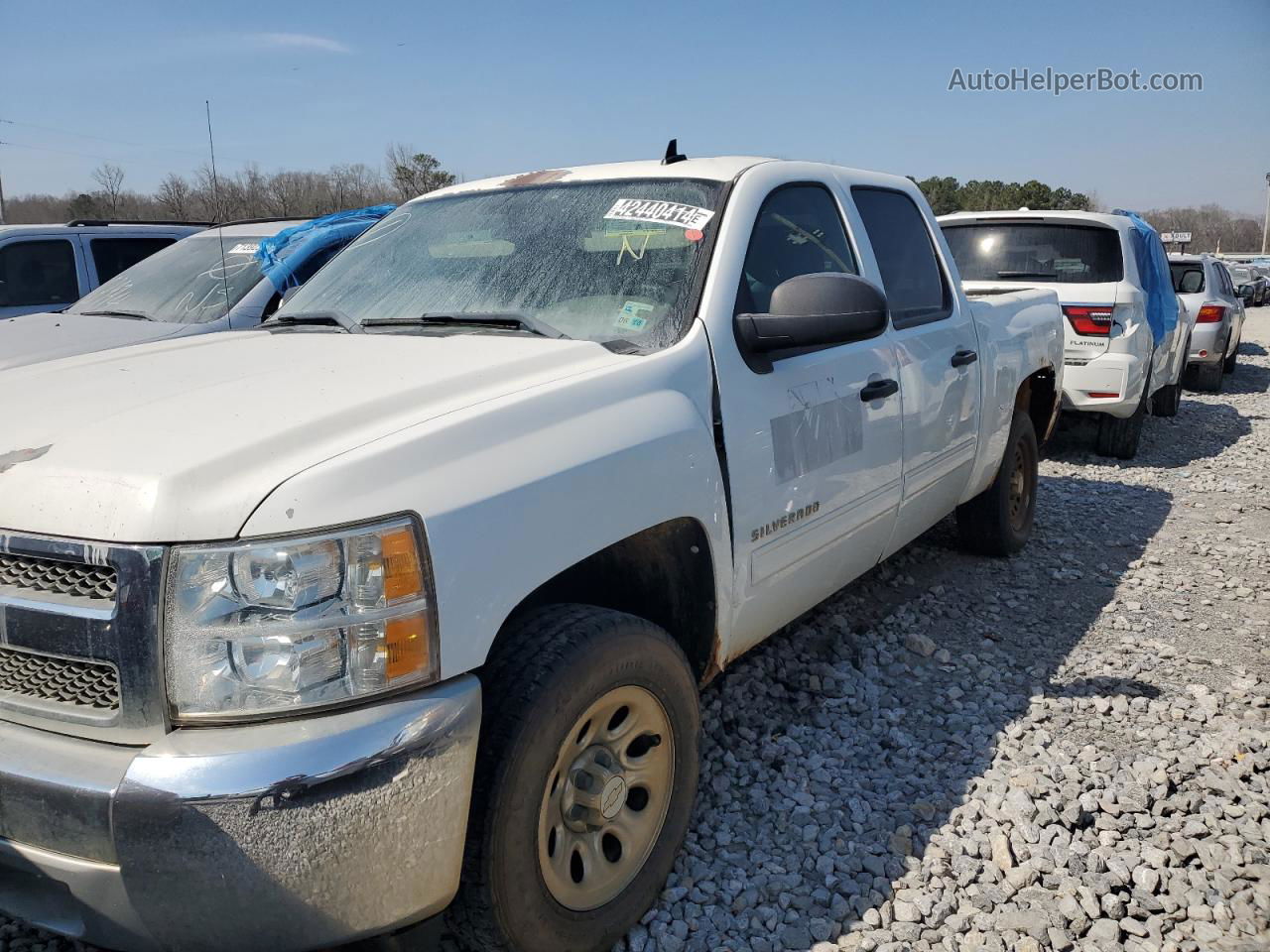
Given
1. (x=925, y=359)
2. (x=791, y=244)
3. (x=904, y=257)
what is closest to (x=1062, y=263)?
(x=904, y=257)

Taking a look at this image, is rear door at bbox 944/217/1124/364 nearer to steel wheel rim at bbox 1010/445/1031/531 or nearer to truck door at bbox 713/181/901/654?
steel wheel rim at bbox 1010/445/1031/531

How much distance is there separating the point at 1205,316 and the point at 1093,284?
5631 millimetres

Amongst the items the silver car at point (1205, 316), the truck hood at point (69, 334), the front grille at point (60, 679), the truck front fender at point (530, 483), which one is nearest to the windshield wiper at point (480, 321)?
the truck front fender at point (530, 483)

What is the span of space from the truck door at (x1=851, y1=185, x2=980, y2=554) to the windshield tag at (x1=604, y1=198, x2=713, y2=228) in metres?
1.03

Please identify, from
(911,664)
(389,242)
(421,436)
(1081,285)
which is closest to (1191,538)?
(1081,285)

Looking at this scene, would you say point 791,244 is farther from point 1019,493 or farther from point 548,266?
point 1019,493

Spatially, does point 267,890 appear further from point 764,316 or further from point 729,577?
point 764,316

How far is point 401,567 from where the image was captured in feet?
5.86

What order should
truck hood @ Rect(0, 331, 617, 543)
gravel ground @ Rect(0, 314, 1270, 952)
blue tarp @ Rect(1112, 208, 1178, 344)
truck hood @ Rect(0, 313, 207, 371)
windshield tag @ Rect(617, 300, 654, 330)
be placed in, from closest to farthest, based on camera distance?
truck hood @ Rect(0, 331, 617, 543) < gravel ground @ Rect(0, 314, 1270, 952) < windshield tag @ Rect(617, 300, 654, 330) < truck hood @ Rect(0, 313, 207, 371) < blue tarp @ Rect(1112, 208, 1178, 344)

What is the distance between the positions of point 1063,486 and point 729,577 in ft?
17.4

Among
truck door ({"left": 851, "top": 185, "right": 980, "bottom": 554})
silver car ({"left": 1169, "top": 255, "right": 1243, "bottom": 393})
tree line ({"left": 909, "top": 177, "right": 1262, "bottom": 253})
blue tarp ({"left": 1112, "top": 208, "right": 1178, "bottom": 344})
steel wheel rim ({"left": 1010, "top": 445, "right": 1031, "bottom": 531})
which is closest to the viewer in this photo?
truck door ({"left": 851, "top": 185, "right": 980, "bottom": 554})

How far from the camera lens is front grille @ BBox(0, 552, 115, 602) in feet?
5.75

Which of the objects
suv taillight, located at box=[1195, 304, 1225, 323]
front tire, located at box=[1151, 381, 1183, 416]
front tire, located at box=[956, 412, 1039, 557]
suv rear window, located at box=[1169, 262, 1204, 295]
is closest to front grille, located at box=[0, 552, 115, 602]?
front tire, located at box=[956, 412, 1039, 557]

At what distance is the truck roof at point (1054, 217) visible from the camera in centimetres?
→ 761
